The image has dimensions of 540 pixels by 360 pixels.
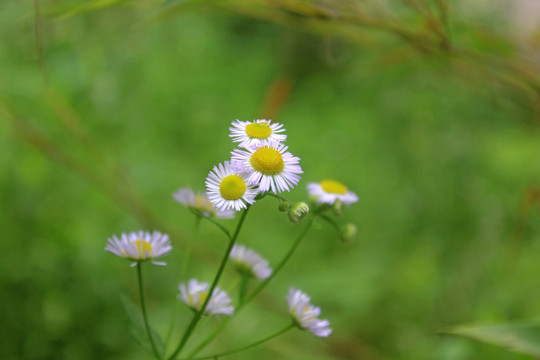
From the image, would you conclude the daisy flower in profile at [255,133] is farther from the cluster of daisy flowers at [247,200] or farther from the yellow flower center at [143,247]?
the yellow flower center at [143,247]

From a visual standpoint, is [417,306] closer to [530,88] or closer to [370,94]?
[530,88]

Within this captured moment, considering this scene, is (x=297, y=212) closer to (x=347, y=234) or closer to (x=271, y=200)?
(x=347, y=234)

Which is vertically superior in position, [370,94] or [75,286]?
[370,94]

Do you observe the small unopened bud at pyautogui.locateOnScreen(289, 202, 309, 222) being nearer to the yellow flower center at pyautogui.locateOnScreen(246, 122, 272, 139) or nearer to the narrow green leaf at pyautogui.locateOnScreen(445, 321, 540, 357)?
the yellow flower center at pyautogui.locateOnScreen(246, 122, 272, 139)

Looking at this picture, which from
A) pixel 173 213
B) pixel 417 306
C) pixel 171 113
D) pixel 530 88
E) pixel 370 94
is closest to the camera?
pixel 530 88

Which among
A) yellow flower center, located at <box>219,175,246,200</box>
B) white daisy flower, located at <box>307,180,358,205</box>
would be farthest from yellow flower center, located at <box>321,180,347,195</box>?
yellow flower center, located at <box>219,175,246,200</box>

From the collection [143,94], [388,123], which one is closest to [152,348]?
[143,94]
